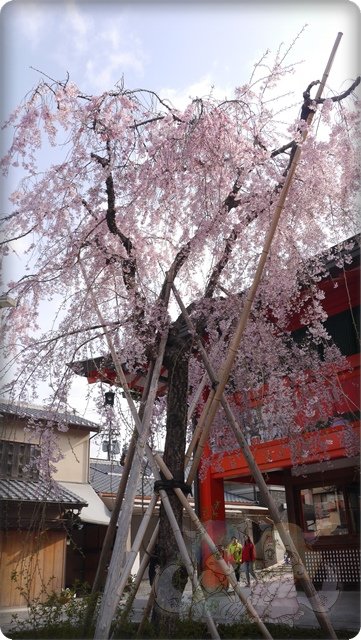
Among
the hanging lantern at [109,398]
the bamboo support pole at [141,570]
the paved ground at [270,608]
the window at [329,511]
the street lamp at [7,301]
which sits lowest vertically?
the paved ground at [270,608]

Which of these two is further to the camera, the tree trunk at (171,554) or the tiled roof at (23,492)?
the tiled roof at (23,492)

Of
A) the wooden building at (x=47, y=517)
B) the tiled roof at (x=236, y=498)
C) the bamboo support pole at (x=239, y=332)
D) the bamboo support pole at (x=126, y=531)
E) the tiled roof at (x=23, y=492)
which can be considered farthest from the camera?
the tiled roof at (x=236, y=498)

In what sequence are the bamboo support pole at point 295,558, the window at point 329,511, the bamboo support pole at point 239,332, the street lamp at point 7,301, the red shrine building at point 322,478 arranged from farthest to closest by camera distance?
the window at point 329,511 < the red shrine building at point 322,478 < the street lamp at point 7,301 < the bamboo support pole at point 239,332 < the bamboo support pole at point 295,558

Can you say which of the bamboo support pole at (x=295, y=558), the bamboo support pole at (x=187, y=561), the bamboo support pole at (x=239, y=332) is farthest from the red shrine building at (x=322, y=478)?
the bamboo support pole at (x=187, y=561)

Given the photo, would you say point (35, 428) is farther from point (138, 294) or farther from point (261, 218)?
point (261, 218)

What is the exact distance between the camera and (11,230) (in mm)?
5414

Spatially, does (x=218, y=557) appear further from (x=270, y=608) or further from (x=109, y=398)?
(x=109, y=398)

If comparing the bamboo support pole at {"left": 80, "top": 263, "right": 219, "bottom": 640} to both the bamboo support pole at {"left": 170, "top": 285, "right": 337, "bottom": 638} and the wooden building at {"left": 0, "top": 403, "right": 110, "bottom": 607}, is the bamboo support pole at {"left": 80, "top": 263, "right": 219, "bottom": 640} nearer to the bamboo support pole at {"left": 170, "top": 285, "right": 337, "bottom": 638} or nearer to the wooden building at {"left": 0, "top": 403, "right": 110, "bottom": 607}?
the bamboo support pole at {"left": 170, "top": 285, "right": 337, "bottom": 638}

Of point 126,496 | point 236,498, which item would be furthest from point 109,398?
point 236,498

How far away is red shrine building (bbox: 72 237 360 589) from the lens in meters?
7.36

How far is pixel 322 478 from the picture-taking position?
973 cm

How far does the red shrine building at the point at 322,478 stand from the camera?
736 cm

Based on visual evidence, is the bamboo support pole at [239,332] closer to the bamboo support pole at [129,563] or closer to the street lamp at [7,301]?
the bamboo support pole at [129,563]

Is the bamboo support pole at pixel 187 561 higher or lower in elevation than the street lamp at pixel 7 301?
lower
